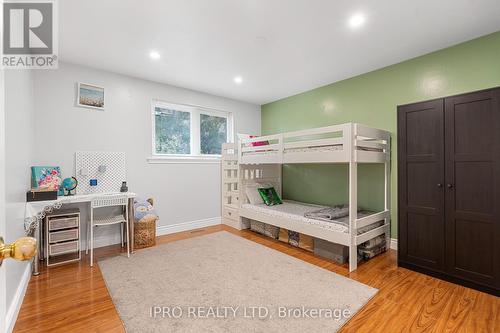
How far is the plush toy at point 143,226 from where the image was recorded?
3.19m

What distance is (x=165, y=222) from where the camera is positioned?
12.5ft

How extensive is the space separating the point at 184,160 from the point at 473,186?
3.67 meters

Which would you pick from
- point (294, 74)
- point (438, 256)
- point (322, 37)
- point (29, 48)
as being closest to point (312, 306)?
point (438, 256)

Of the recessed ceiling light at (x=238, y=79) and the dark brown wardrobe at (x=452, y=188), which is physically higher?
the recessed ceiling light at (x=238, y=79)

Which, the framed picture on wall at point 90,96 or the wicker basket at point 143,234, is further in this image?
the wicker basket at point 143,234

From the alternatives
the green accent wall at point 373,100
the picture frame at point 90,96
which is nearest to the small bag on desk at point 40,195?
the picture frame at point 90,96

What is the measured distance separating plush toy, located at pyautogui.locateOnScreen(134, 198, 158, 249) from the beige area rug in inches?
9.9

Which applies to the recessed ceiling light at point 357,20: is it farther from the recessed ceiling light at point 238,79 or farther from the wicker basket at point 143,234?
the wicker basket at point 143,234

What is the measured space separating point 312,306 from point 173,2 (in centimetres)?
270

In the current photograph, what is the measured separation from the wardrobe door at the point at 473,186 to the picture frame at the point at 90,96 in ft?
13.3

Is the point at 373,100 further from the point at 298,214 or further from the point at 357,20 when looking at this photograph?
the point at 298,214

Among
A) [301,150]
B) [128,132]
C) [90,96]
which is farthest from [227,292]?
[90,96]

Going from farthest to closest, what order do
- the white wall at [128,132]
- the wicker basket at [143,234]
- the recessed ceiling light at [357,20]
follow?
the wicker basket at [143,234], the white wall at [128,132], the recessed ceiling light at [357,20]

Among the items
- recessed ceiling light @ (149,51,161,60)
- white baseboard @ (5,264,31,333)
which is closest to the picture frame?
recessed ceiling light @ (149,51,161,60)
